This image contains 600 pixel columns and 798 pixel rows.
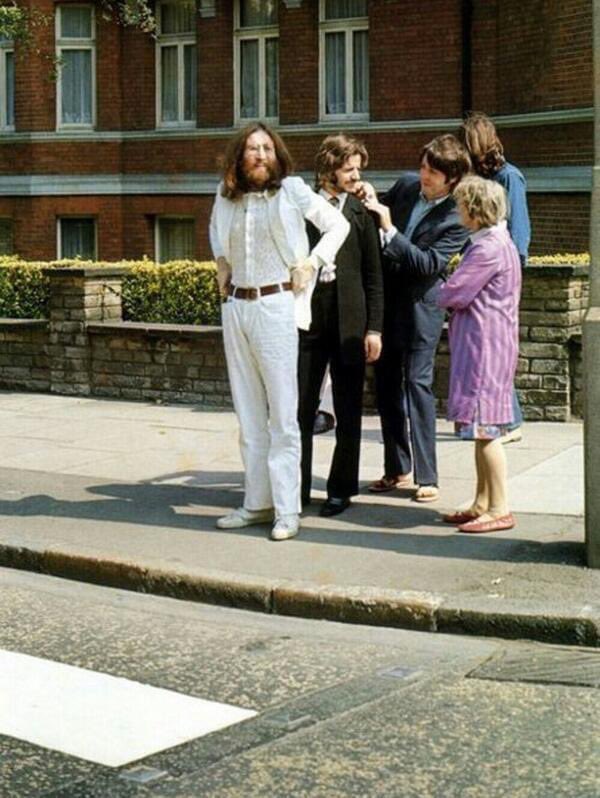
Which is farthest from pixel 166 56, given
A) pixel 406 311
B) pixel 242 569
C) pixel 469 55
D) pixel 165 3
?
pixel 242 569

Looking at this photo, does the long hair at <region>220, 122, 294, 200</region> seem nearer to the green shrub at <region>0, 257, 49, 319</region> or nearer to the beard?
the beard

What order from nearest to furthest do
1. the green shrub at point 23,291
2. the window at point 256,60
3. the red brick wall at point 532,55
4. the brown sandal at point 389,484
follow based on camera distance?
the brown sandal at point 389,484 → the green shrub at point 23,291 → the red brick wall at point 532,55 → the window at point 256,60

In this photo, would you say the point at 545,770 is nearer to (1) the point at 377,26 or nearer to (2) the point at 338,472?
(2) the point at 338,472

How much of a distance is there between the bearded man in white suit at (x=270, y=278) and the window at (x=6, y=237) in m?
17.4

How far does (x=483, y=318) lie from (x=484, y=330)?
0.06 meters

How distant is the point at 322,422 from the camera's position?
9.48m

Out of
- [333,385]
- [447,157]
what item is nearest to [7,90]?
[447,157]

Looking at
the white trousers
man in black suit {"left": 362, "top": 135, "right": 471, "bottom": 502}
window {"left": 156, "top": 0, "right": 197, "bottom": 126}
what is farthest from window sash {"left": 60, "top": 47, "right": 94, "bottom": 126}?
the white trousers

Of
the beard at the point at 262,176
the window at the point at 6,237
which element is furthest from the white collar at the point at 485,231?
the window at the point at 6,237

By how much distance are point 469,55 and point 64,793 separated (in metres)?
17.6

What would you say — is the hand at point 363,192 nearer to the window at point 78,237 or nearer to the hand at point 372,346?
the hand at point 372,346

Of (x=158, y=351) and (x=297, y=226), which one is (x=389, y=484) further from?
(x=158, y=351)

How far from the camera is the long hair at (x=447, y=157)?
9.45m

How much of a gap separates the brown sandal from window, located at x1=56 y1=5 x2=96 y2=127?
1646cm
